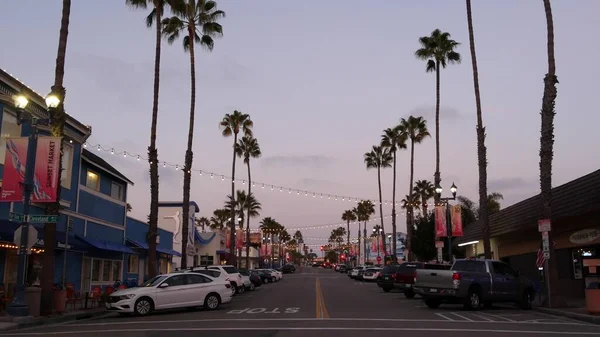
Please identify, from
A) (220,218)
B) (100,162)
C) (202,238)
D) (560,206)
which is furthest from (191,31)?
(220,218)

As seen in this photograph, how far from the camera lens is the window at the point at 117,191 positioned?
36250 millimetres

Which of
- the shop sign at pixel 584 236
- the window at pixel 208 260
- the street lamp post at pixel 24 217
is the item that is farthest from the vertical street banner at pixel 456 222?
the window at pixel 208 260

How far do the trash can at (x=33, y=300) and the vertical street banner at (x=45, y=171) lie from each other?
2959 mm

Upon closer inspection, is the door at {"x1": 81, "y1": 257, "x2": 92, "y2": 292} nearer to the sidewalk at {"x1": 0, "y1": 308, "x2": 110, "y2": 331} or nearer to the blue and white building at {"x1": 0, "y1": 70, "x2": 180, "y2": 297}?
the blue and white building at {"x1": 0, "y1": 70, "x2": 180, "y2": 297}

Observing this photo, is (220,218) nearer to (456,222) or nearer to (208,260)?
(208,260)

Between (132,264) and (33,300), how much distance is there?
68.7 feet

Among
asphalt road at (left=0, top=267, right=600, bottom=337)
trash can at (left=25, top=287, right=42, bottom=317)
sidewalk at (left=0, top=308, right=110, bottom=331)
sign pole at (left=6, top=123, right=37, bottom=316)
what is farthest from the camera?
trash can at (left=25, top=287, right=42, bottom=317)

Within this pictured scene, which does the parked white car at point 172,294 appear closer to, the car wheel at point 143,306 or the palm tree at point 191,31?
the car wheel at point 143,306

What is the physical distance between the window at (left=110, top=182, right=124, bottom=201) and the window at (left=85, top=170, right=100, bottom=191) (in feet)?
7.24

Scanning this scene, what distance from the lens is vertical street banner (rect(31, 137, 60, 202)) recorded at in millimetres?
19297

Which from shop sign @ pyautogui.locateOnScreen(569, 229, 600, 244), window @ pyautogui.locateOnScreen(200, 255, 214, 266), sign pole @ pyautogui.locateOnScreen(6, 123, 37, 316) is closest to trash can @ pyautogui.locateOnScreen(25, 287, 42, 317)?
sign pole @ pyautogui.locateOnScreen(6, 123, 37, 316)

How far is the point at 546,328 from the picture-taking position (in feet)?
53.6

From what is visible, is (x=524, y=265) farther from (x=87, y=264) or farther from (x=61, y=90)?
(x=61, y=90)

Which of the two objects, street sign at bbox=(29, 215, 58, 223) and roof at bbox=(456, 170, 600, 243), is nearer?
street sign at bbox=(29, 215, 58, 223)
